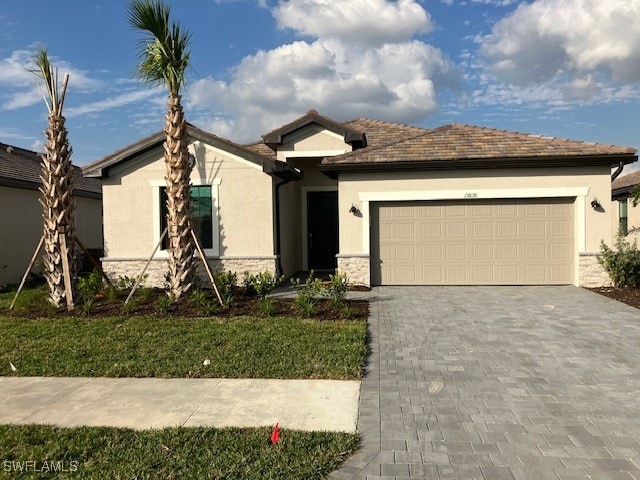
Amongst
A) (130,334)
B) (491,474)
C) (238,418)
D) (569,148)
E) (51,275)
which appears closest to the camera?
(491,474)

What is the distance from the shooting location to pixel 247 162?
12594 millimetres

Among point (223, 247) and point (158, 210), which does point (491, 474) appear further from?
point (158, 210)

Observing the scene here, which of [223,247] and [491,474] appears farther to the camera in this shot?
[223,247]

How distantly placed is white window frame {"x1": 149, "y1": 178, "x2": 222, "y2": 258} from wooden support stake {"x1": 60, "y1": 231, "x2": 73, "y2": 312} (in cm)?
297

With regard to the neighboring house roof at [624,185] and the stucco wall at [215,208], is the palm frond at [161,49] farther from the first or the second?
the neighboring house roof at [624,185]

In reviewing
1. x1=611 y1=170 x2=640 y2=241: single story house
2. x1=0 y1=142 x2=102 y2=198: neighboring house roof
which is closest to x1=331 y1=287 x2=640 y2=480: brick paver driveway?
x1=611 y1=170 x2=640 y2=241: single story house

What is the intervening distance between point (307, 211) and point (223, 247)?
4.29 m

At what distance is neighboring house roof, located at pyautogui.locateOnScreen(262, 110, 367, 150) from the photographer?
563 inches

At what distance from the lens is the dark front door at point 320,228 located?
16.2 metres

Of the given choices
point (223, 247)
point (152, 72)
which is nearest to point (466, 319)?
point (223, 247)

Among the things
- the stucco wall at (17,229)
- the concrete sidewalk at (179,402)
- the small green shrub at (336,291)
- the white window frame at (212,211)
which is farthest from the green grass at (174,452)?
the stucco wall at (17,229)

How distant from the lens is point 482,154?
471 inches

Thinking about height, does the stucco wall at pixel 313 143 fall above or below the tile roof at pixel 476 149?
above

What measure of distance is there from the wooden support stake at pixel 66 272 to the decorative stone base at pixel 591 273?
12.2 m
